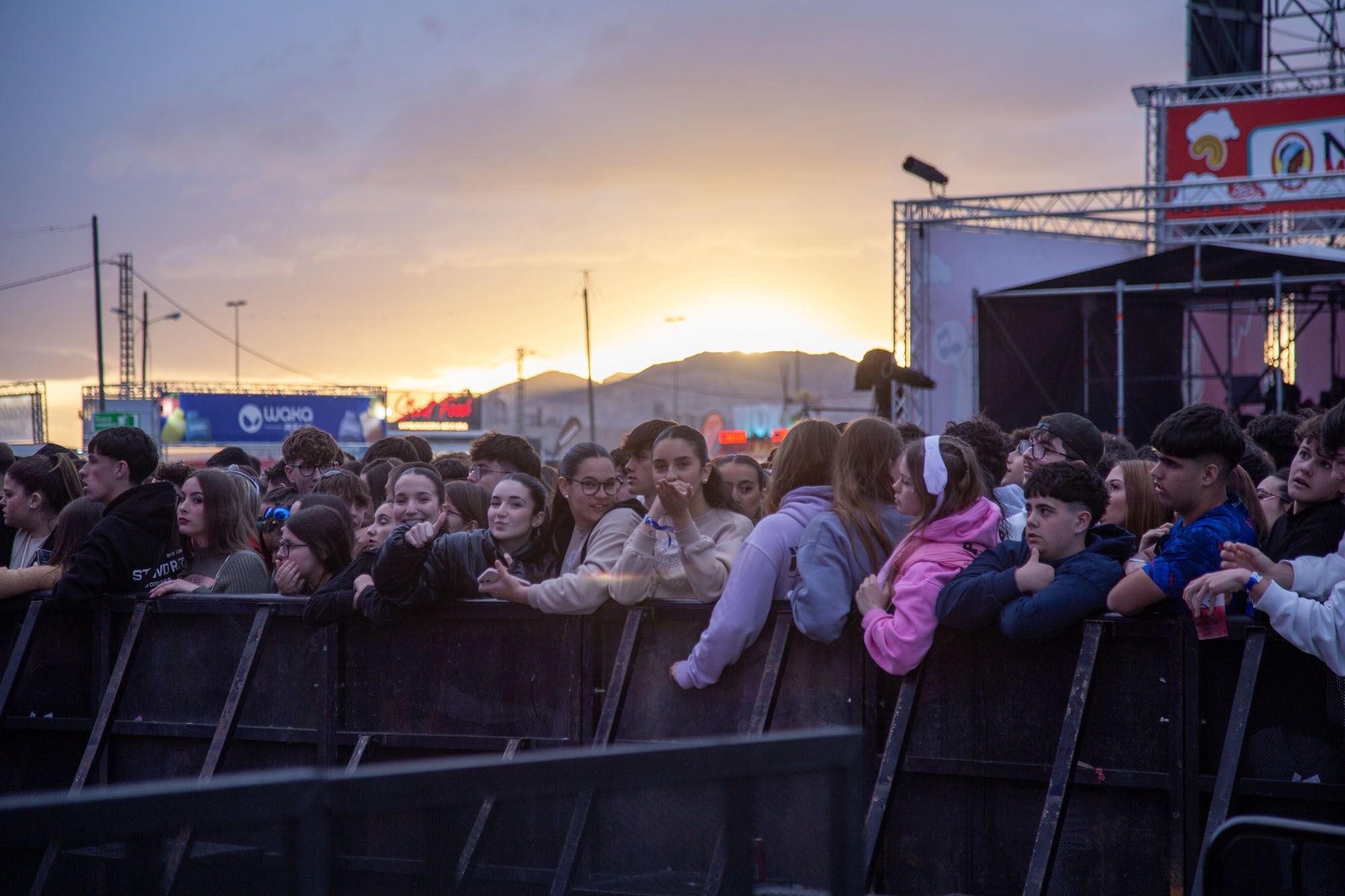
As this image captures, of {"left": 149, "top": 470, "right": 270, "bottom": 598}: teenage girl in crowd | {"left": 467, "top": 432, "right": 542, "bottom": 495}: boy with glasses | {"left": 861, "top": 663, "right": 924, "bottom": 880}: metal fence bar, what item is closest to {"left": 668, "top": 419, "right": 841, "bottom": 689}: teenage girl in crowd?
{"left": 861, "top": 663, "right": 924, "bottom": 880}: metal fence bar

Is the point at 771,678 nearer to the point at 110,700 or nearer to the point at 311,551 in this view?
the point at 311,551

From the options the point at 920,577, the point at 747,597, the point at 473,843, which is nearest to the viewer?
the point at 473,843

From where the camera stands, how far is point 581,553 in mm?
5043

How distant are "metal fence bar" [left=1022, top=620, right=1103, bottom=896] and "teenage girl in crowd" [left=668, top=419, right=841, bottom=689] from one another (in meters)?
1.05

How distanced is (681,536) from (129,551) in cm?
275

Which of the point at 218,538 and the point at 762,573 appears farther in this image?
the point at 218,538

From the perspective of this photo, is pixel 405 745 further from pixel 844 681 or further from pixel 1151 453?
pixel 1151 453

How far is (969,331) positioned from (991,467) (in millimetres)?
13091

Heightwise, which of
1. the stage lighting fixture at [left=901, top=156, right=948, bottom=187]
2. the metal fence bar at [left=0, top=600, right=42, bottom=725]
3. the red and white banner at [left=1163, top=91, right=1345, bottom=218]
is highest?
the red and white banner at [left=1163, top=91, right=1345, bottom=218]

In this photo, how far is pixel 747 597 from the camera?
14.6 ft

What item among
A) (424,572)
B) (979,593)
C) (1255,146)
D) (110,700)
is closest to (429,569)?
(424,572)

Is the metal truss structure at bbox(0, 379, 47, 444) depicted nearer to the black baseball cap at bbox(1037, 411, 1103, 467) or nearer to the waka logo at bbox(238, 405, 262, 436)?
the waka logo at bbox(238, 405, 262, 436)

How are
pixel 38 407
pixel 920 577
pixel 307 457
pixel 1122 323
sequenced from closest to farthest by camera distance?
pixel 920 577, pixel 307 457, pixel 1122 323, pixel 38 407

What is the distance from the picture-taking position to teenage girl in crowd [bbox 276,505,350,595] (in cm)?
532
